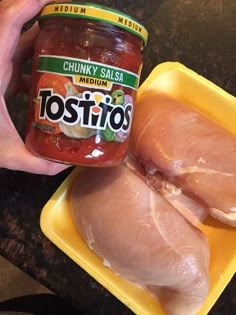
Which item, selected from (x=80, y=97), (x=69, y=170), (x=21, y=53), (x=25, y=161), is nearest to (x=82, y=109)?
(x=80, y=97)

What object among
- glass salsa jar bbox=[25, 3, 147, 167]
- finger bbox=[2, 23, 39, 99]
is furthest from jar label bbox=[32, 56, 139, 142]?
finger bbox=[2, 23, 39, 99]

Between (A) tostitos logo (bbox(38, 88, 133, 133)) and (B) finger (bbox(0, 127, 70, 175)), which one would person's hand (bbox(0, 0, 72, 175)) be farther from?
(A) tostitos logo (bbox(38, 88, 133, 133))

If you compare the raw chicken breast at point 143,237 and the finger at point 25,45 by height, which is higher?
the finger at point 25,45

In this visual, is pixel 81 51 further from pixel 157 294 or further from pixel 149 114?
pixel 157 294

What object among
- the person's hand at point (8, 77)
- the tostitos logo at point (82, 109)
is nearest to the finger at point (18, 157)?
the person's hand at point (8, 77)

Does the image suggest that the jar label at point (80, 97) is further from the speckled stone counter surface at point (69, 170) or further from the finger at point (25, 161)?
the speckled stone counter surface at point (69, 170)

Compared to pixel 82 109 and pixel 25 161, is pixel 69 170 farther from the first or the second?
pixel 82 109
